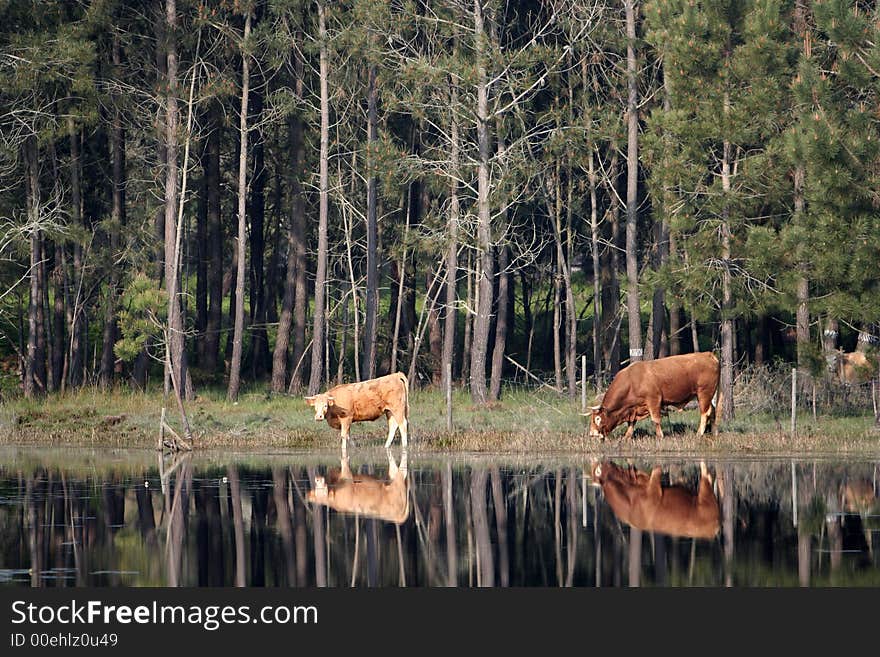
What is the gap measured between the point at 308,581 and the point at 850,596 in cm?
549

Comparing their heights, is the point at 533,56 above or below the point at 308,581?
above

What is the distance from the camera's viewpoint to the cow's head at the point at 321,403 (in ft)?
98.2

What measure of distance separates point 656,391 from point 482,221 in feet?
31.3

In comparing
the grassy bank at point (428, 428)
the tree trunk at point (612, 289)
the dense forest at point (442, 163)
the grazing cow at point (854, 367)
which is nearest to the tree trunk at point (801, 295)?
the dense forest at point (442, 163)

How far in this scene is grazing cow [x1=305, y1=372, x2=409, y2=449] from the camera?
99.4 feet

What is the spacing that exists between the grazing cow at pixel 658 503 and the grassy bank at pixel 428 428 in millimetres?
4188

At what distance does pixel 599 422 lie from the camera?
102ft

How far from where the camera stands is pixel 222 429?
33.8 metres

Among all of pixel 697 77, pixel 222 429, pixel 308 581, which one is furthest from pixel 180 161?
pixel 308 581

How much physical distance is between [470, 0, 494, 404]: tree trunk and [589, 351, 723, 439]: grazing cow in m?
8.33

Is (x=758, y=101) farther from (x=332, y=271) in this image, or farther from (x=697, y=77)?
(x=332, y=271)

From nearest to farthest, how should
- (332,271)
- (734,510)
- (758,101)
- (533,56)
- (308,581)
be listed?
1. (308,581)
2. (734,510)
3. (758,101)
4. (533,56)
5. (332,271)

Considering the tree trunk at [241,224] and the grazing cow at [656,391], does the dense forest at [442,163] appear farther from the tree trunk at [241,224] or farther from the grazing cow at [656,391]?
the grazing cow at [656,391]

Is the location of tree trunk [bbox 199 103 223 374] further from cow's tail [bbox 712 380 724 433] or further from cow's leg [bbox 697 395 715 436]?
cow's leg [bbox 697 395 715 436]
